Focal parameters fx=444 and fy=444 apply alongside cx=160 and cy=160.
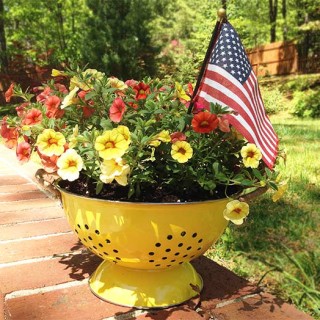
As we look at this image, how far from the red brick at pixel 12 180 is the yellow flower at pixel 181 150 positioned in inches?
107

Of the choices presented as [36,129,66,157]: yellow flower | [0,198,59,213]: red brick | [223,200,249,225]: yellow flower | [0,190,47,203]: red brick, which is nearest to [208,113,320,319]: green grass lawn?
Answer: [223,200,249,225]: yellow flower

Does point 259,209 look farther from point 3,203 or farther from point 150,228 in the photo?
point 3,203

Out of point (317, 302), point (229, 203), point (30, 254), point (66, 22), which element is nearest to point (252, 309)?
point (317, 302)

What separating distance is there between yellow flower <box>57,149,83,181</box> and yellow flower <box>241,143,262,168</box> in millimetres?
533

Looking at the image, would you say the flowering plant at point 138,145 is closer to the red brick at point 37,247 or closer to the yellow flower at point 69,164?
the yellow flower at point 69,164

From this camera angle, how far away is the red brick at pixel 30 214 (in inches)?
111

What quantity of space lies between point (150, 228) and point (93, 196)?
0.80 feet

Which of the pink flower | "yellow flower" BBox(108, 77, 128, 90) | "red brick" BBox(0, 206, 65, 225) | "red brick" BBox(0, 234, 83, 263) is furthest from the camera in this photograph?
"red brick" BBox(0, 206, 65, 225)

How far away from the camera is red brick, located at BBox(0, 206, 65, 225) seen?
9.23 ft

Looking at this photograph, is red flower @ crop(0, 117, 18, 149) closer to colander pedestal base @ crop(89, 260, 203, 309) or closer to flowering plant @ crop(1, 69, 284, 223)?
flowering plant @ crop(1, 69, 284, 223)

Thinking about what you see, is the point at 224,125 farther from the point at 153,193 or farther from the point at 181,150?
the point at 153,193

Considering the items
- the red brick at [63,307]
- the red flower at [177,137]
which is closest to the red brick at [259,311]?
the red brick at [63,307]

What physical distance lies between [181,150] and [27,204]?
205cm

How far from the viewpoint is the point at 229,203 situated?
4.78 feet
